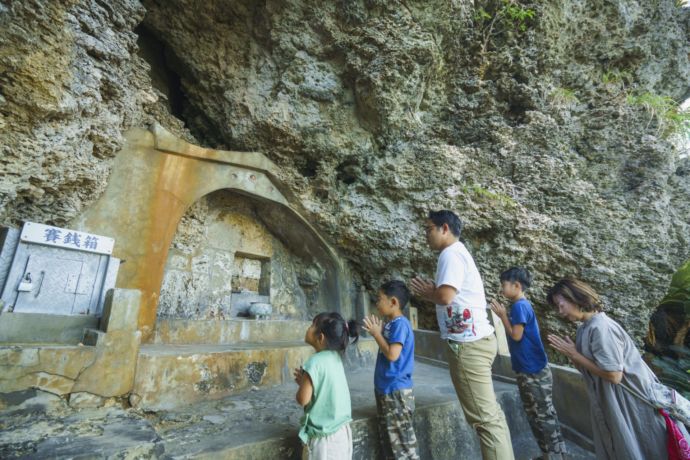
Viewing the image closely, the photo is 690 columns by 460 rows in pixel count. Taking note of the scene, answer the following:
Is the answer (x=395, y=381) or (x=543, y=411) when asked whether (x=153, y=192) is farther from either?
(x=543, y=411)

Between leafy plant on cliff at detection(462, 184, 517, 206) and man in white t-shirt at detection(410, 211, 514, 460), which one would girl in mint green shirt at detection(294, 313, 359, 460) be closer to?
man in white t-shirt at detection(410, 211, 514, 460)

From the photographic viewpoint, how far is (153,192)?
193 inches

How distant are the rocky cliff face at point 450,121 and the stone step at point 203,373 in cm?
308

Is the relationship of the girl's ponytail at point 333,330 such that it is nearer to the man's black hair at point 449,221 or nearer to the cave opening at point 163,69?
the man's black hair at point 449,221

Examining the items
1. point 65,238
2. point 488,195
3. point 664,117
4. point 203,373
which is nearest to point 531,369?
point 203,373

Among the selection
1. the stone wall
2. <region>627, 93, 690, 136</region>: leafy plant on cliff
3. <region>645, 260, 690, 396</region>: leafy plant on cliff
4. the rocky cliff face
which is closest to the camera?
the rocky cliff face

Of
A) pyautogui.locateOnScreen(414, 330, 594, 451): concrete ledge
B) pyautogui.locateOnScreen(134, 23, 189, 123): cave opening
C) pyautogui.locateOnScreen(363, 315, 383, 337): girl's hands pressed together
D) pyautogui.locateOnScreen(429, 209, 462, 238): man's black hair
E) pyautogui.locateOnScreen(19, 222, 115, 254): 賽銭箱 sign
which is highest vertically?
pyautogui.locateOnScreen(134, 23, 189, 123): cave opening

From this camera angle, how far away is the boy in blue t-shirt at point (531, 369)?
109 inches

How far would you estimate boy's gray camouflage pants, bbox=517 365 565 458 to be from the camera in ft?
9.02

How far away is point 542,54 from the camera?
716 cm

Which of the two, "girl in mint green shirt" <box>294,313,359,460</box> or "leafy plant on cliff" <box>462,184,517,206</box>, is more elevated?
"leafy plant on cliff" <box>462,184,517,206</box>

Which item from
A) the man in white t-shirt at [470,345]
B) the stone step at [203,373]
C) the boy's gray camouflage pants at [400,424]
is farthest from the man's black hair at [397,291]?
the stone step at [203,373]

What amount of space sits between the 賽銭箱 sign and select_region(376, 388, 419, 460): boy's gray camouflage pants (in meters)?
3.99

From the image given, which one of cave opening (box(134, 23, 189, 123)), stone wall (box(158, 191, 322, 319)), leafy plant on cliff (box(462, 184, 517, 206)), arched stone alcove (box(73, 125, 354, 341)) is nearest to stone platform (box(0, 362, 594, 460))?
arched stone alcove (box(73, 125, 354, 341))
